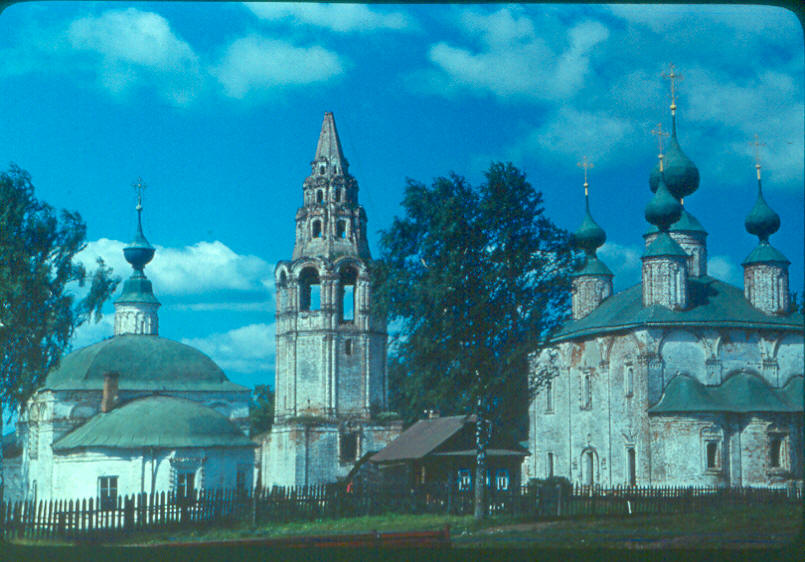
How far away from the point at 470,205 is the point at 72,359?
2111 cm

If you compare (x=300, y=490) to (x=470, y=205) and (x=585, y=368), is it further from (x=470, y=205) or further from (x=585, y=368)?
(x=585, y=368)

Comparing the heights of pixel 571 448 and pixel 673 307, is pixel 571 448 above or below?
below

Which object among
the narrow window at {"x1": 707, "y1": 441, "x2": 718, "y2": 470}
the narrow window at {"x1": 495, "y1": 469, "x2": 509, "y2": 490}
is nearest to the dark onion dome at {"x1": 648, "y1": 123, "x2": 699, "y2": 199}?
the narrow window at {"x1": 707, "y1": 441, "x2": 718, "y2": 470}

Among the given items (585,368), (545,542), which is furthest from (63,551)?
(585,368)

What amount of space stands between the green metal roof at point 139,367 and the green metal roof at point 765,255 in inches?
743

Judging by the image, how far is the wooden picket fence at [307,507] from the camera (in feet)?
68.8

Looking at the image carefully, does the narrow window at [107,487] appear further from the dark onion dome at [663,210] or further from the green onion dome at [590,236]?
the dark onion dome at [663,210]

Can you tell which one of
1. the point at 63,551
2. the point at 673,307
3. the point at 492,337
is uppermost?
the point at 673,307

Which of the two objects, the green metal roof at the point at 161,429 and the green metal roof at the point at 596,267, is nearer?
the green metal roof at the point at 161,429

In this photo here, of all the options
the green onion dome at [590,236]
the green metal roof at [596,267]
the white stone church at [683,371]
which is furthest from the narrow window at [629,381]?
the green metal roof at [596,267]

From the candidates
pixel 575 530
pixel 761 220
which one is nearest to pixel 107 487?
pixel 575 530

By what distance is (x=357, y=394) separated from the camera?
45.3m

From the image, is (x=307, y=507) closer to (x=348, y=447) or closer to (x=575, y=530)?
(x=575, y=530)

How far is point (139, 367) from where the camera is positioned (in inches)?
1476
